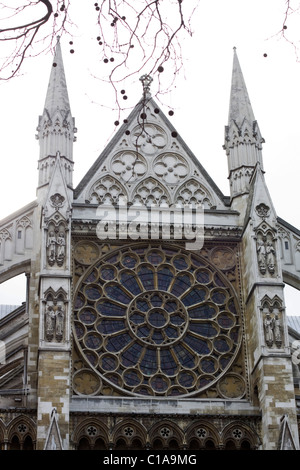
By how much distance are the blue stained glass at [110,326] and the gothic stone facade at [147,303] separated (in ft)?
0.10

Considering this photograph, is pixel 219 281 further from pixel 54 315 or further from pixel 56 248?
pixel 54 315

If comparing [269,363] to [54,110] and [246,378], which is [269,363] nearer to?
[246,378]

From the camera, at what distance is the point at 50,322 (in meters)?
20.2

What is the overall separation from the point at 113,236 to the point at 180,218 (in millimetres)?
1802

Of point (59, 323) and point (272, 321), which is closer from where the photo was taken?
point (59, 323)

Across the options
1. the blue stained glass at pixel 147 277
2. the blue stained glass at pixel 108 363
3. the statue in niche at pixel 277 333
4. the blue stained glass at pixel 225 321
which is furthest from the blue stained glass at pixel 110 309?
the statue in niche at pixel 277 333

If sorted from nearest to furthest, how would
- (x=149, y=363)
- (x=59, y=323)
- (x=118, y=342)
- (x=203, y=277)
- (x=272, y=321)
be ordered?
(x=59, y=323)
(x=272, y=321)
(x=149, y=363)
(x=118, y=342)
(x=203, y=277)

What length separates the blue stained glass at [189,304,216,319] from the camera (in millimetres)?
21844

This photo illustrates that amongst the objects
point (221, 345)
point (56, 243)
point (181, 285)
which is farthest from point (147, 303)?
point (56, 243)

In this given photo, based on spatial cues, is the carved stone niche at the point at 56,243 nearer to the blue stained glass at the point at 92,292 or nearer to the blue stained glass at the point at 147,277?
the blue stained glass at the point at 92,292

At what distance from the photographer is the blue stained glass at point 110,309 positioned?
21.6 meters

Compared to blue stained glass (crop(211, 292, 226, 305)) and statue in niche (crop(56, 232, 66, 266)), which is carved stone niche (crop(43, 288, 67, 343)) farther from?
blue stained glass (crop(211, 292, 226, 305))

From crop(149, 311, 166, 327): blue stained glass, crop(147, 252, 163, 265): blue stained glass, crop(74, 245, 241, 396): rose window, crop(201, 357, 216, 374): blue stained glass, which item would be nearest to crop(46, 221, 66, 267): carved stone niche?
crop(74, 245, 241, 396): rose window

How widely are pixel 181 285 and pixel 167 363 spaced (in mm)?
2020
